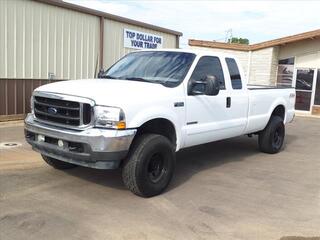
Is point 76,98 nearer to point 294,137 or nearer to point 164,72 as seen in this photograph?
point 164,72

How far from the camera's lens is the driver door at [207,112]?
21.8 feet

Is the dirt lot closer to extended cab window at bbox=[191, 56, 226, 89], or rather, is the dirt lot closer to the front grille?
the front grille

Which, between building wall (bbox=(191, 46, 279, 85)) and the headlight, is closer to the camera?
the headlight

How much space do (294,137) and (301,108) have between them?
9590mm

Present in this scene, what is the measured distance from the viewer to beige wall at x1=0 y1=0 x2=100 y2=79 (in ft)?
39.8

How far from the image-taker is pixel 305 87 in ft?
69.8

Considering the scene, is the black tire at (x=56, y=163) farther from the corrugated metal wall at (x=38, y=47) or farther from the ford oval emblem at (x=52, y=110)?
the corrugated metal wall at (x=38, y=47)

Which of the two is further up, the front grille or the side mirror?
the side mirror

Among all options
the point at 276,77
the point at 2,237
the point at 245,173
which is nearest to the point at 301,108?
the point at 276,77

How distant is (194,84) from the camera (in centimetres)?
660

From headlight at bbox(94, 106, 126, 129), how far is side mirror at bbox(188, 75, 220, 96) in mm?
1539

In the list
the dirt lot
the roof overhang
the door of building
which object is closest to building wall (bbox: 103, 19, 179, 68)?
the roof overhang

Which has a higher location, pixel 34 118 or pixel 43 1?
pixel 43 1

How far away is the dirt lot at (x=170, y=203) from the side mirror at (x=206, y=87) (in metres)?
1.38
